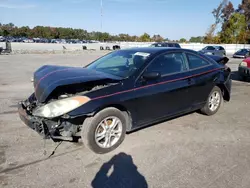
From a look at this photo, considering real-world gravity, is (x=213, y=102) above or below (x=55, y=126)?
below

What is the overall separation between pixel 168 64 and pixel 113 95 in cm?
143

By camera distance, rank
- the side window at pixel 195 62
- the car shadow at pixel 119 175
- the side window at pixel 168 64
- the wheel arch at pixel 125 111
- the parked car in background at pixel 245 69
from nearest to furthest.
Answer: the car shadow at pixel 119 175 < the wheel arch at pixel 125 111 < the side window at pixel 168 64 < the side window at pixel 195 62 < the parked car in background at pixel 245 69

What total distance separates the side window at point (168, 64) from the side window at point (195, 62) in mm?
205

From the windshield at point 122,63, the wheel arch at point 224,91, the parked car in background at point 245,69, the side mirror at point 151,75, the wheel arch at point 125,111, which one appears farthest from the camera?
the parked car in background at point 245,69

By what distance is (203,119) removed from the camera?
528 cm

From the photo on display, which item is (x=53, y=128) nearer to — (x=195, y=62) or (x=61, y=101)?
(x=61, y=101)

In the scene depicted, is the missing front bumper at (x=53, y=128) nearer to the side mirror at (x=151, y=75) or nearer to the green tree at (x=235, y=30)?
the side mirror at (x=151, y=75)

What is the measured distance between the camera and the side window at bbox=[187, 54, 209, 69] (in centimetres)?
492

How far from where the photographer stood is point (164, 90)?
167 inches

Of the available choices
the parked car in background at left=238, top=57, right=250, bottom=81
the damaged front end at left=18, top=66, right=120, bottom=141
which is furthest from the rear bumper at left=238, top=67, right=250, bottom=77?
the damaged front end at left=18, top=66, right=120, bottom=141

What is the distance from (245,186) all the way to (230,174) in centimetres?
26

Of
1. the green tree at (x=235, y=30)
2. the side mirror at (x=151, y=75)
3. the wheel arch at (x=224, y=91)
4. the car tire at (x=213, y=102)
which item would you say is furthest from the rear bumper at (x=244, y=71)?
the green tree at (x=235, y=30)

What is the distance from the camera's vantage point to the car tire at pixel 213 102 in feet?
17.6

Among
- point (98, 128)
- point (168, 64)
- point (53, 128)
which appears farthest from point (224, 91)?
point (53, 128)
